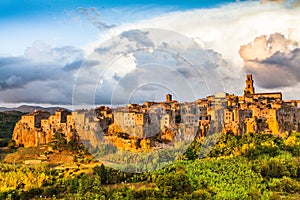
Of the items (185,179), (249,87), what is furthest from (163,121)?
(249,87)

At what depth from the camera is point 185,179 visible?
9.20 meters

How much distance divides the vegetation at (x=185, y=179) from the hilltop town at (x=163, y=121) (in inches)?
27.1

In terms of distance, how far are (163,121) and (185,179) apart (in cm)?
208

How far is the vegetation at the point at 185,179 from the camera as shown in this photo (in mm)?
8633

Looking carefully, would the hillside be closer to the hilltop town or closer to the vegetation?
the hilltop town

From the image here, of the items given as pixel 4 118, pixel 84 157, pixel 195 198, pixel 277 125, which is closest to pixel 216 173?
pixel 195 198

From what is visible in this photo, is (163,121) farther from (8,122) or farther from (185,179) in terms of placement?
(8,122)

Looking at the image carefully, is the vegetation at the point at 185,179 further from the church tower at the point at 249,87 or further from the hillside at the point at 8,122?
the church tower at the point at 249,87

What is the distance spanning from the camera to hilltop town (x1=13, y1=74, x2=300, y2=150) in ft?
32.5

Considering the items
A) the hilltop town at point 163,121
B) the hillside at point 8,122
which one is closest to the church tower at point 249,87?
the hilltop town at point 163,121

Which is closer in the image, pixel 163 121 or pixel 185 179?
pixel 185 179

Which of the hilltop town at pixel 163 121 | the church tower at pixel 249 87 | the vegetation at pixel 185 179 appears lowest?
the vegetation at pixel 185 179

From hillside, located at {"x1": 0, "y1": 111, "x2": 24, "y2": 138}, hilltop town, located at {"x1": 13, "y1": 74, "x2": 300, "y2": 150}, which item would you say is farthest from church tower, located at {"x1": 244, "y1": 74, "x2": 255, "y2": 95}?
→ hillside, located at {"x1": 0, "y1": 111, "x2": 24, "y2": 138}

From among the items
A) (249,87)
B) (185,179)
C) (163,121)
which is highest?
(249,87)
